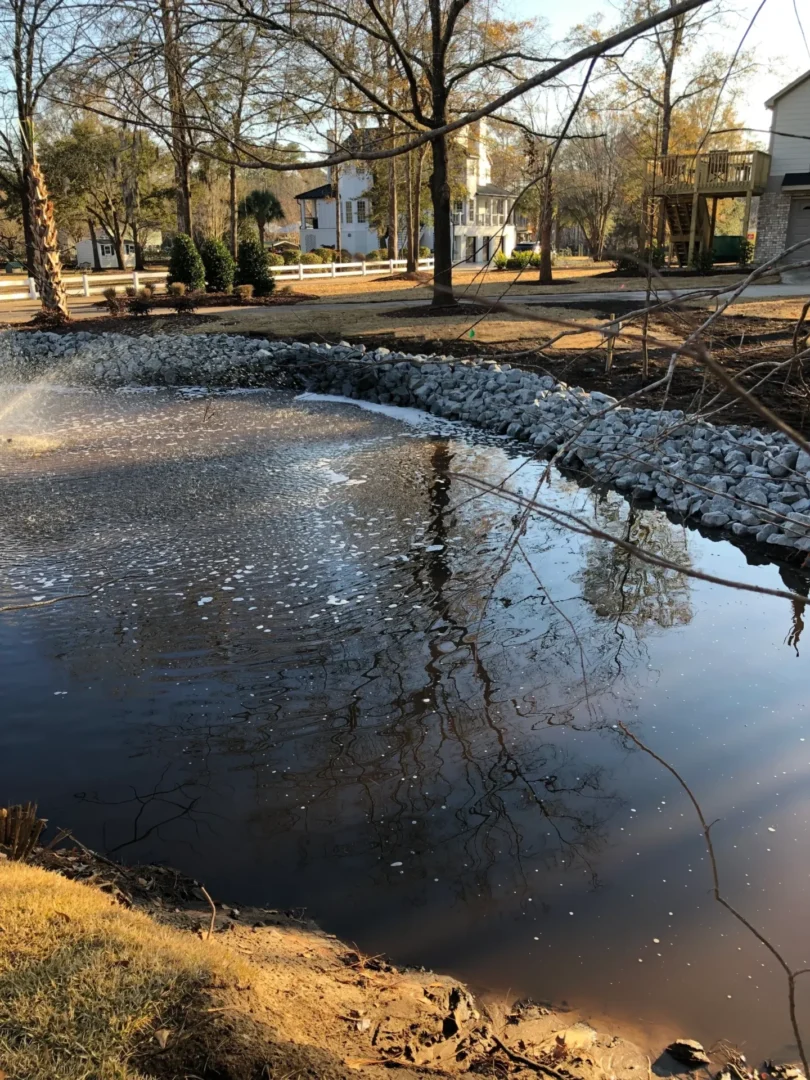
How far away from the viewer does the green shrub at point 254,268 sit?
24.3 meters

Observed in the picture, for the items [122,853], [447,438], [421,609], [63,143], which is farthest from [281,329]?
[63,143]

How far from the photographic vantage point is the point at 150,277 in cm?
2886

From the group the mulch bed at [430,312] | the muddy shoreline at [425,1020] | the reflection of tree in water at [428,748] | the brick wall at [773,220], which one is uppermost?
the brick wall at [773,220]

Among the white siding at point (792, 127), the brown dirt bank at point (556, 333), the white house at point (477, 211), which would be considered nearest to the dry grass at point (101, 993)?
the brown dirt bank at point (556, 333)

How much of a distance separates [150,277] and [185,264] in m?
5.84

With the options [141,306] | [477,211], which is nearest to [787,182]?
[141,306]

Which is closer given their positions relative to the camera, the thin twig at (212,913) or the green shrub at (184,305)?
the thin twig at (212,913)

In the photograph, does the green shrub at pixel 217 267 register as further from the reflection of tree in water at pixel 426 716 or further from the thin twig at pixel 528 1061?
the thin twig at pixel 528 1061

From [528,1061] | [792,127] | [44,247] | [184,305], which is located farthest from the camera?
[792,127]

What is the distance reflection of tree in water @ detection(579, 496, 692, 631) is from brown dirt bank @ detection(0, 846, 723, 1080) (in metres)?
2.90

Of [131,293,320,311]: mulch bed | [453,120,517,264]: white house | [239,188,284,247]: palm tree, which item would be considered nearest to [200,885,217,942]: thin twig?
[131,293,320,311]: mulch bed

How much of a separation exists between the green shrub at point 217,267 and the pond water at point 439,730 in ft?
59.0

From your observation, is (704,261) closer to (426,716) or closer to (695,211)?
(695,211)

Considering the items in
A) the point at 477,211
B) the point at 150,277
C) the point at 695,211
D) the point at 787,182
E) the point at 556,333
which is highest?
the point at 477,211
